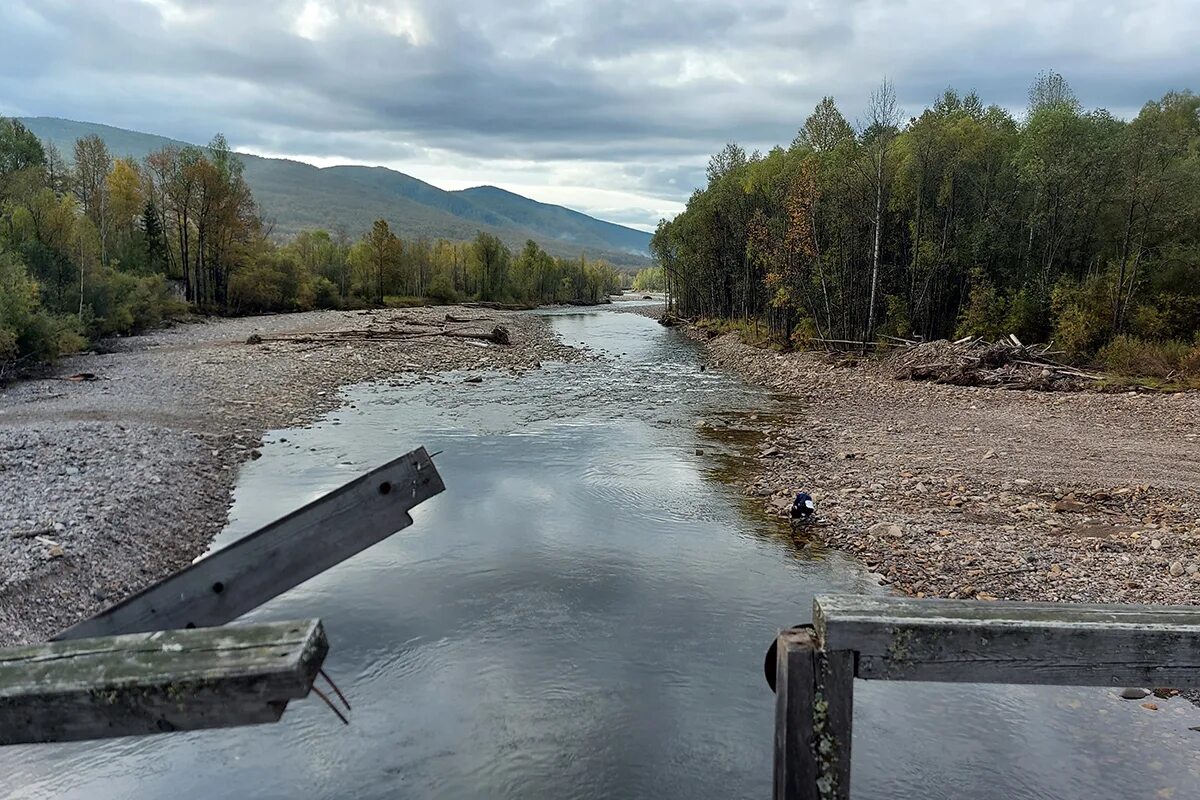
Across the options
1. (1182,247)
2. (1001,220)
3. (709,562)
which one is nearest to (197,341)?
(709,562)

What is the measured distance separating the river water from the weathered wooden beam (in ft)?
14.3

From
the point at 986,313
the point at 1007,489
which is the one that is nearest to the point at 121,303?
Answer: the point at 1007,489

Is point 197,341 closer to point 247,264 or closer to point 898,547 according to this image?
point 247,264

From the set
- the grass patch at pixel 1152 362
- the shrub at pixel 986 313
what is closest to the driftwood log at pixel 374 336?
the shrub at pixel 986 313

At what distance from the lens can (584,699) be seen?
748 cm

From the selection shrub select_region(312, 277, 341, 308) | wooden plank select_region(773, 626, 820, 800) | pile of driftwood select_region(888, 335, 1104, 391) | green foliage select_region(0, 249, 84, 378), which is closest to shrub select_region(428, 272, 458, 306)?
shrub select_region(312, 277, 341, 308)

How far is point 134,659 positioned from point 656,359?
40182mm

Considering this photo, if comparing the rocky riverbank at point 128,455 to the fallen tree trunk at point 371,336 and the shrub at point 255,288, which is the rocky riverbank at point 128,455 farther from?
the shrub at point 255,288

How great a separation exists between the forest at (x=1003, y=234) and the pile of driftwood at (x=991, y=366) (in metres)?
2.57

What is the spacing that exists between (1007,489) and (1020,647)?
40.0ft

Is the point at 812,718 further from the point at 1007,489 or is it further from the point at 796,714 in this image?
the point at 1007,489

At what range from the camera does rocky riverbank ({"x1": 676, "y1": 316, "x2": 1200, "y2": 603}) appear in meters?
9.89

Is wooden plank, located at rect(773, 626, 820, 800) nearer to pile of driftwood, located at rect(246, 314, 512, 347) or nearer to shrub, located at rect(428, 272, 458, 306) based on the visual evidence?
pile of driftwood, located at rect(246, 314, 512, 347)

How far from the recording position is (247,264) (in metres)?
72.0
